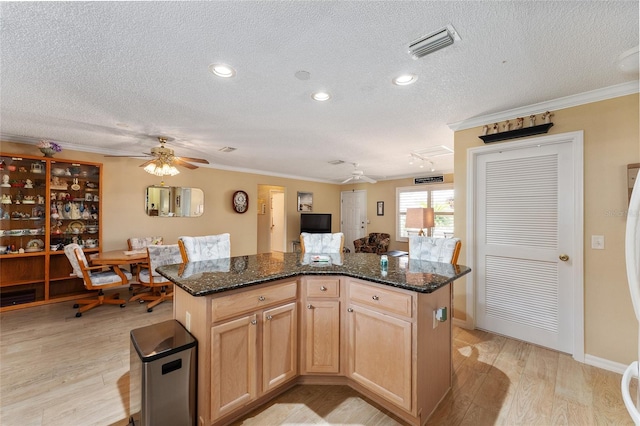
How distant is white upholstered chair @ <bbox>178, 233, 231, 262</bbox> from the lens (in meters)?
2.56

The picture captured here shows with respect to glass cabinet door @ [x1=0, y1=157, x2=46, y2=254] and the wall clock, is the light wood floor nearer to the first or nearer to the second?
glass cabinet door @ [x1=0, y1=157, x2=46, y2=254]

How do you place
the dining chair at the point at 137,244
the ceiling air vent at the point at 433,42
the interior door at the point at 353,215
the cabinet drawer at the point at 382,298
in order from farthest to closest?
the interior door at the point at 353,215, the dining chair at the point at 137,244, the cabinet drawer at the point at 382,298, the ceiling air vent at the point at 433,42

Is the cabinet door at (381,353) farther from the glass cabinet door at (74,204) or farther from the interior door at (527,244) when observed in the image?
the glass cabinet door at (74,204)

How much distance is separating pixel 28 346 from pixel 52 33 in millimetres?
2953

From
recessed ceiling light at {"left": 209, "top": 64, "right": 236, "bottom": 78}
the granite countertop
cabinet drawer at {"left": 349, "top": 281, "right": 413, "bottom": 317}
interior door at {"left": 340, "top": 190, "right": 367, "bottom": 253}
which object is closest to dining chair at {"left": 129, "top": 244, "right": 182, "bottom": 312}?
the granite countertop

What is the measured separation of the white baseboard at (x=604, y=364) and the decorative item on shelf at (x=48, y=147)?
681cm

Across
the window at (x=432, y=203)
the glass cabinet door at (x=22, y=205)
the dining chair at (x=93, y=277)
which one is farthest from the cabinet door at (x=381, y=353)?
the window at (x=432, y=203)

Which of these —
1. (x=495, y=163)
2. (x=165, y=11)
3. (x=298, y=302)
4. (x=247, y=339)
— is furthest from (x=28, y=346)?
(x=495, y=163)

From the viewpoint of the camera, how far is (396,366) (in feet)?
5.71

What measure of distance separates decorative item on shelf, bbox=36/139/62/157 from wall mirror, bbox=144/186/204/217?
1.31 meters

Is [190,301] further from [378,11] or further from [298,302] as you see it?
[378,11]

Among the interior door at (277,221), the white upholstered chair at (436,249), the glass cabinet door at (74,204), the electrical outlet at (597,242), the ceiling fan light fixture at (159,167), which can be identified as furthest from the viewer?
the interior door at (277,221)

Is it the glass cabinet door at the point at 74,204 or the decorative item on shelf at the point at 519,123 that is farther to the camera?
the glass cabinet door at the point at 74,204

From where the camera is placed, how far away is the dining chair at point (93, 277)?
3.44 m
